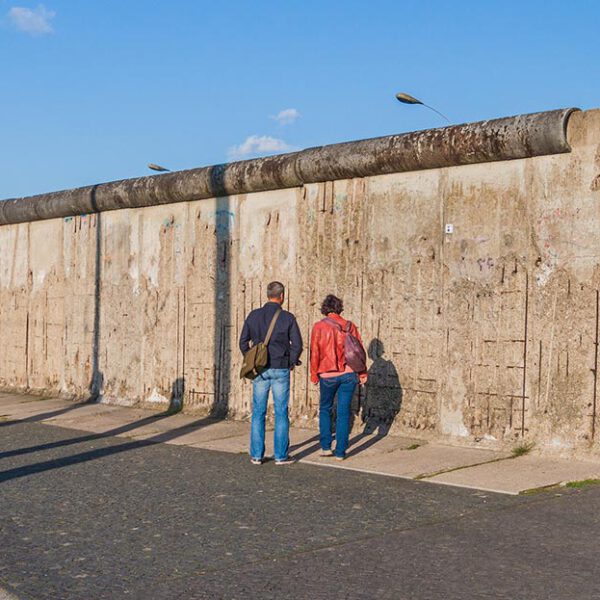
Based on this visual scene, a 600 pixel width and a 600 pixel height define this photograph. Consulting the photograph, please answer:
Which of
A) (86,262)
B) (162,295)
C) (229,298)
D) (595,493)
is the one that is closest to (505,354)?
(595,493)

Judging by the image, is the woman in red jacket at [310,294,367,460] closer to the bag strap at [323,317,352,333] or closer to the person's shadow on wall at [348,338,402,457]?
the bag strap at [323,317,352,333]

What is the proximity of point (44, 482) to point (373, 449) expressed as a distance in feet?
11.1

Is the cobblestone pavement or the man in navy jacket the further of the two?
the man in navy jacket

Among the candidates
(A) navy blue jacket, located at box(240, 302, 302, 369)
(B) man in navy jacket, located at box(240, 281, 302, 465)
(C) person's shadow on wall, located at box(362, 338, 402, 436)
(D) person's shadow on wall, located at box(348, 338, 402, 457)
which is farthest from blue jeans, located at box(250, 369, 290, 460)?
(C) person's shadow on wall, located at box(362, 338, 402, 436)

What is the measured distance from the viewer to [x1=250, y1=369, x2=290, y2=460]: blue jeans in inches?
364

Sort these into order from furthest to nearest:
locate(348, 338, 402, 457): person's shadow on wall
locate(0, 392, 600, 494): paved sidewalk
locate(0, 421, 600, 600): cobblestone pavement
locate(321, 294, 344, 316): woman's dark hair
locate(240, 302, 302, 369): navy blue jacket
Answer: locate(348, 338, 402, 457): person's shadow on wall, locate(321, 294, 344, 316): woman's dark hair, locate(240, 302, 302, 369): navy blue jacket, locate(0, 392, 600, 494): paved sidewalk, locate(0, 421, 600, 600): cobblestone pavement

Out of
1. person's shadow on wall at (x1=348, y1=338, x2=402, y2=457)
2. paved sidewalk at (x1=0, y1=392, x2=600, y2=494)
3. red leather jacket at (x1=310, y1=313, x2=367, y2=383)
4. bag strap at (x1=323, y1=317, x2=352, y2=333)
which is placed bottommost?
paved sidewalk at (x1=0, y1=392, x2=600, y2=494)

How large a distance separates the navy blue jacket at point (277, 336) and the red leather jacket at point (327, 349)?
7.9 inches

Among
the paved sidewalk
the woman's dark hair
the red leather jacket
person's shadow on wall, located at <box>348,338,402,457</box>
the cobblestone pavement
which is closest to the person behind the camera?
the cobblestone pavement

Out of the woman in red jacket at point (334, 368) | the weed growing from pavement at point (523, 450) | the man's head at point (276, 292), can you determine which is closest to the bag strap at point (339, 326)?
the woman in red jacket at point (334, 368)

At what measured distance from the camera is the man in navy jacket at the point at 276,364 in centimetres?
923

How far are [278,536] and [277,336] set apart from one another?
10.1ft

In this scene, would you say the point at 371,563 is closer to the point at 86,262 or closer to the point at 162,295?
the point at 162,295

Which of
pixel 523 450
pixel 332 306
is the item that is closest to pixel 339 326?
pixel 332 306
